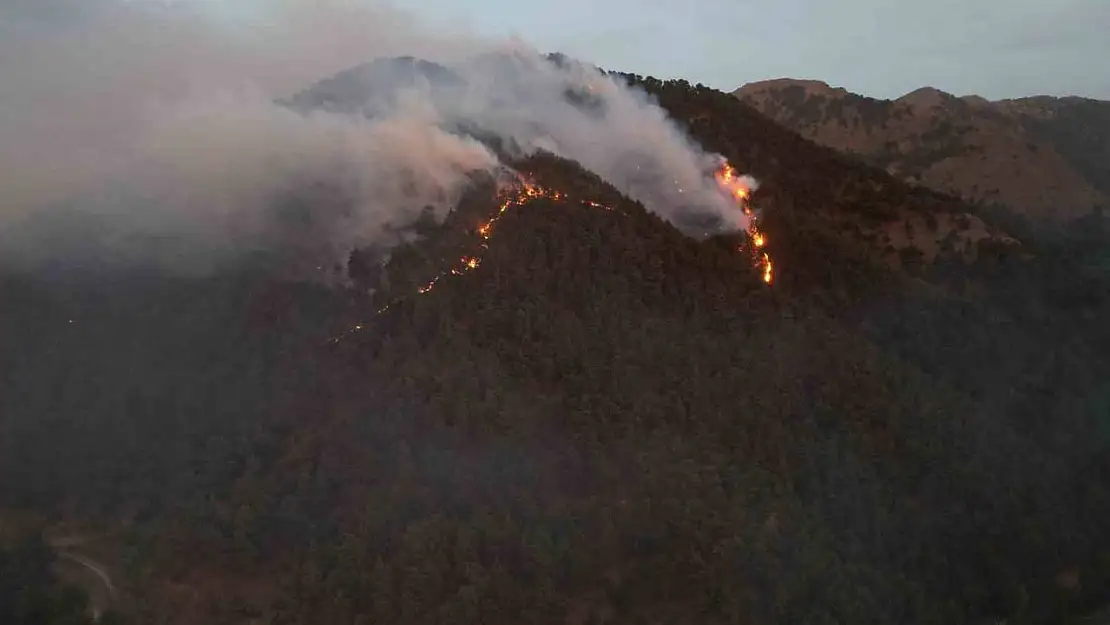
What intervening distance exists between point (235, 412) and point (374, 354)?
6.42m

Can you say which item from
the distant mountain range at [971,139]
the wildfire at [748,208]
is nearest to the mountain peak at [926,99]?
the distant mountain range at [971,139]

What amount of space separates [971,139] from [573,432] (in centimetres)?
9462

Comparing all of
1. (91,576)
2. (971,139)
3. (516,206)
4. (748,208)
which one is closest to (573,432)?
(516,206)

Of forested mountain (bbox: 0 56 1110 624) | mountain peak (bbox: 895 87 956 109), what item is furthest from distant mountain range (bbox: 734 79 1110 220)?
forested mountain (bbox: 0 56 1110 624)

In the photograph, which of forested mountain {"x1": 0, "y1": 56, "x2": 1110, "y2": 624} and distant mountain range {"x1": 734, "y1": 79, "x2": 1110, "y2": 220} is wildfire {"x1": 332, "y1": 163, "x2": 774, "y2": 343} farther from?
distant mountain range {"x1": 734, "y1": 79, "x2": 1110, "y2": 220}

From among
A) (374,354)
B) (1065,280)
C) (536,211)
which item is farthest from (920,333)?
(374,354)

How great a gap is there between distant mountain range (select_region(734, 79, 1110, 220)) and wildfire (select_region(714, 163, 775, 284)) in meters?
52.7

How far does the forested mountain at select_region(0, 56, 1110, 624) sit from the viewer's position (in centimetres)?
2798

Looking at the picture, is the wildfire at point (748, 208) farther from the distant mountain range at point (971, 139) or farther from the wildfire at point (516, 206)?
the distant mountain range at point (971, 139)

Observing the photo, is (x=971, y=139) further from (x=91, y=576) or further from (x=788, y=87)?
(x=91, y=576)

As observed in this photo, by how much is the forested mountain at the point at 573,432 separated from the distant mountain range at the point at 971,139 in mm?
58305

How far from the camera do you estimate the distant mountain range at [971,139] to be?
320 ft

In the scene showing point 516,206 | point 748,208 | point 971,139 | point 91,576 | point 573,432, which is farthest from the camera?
point 971,139

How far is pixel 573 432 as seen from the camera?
1230 inches
